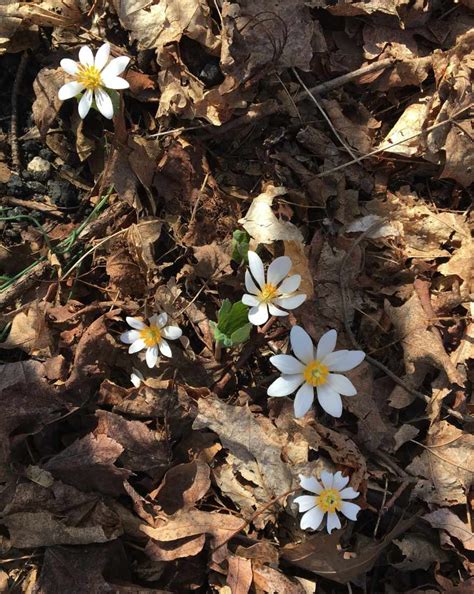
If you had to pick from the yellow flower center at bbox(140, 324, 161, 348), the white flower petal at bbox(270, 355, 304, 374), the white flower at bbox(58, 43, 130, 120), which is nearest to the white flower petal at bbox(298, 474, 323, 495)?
the white flower petal at bbox(270, 355, 304, 374)

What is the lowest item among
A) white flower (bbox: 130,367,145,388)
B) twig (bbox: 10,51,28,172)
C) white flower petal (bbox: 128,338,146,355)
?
white flower (bbox: 130,367,145,388)

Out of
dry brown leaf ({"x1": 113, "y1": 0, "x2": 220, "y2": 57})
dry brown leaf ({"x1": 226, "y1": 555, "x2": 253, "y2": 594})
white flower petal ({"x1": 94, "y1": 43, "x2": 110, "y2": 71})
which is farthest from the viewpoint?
dry brown leaf ({"x1": 113, "y1": 0, "x2": 220, "y2": 57})

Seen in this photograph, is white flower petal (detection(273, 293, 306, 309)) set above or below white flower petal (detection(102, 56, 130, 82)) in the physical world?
below

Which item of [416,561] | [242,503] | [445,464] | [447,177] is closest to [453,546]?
[416,561]

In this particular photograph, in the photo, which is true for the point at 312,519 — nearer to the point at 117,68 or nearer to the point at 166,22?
the point at 117,68

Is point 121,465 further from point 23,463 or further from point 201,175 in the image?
point 201,175

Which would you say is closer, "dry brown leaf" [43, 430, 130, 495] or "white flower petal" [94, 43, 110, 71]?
"dry brown leaf" [43, 430, 130, 495]

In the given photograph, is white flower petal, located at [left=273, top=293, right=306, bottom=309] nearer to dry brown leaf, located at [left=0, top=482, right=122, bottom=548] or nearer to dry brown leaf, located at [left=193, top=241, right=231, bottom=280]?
dry brown leaf, located at [left=193, top=241, right=231, bottom=280]
